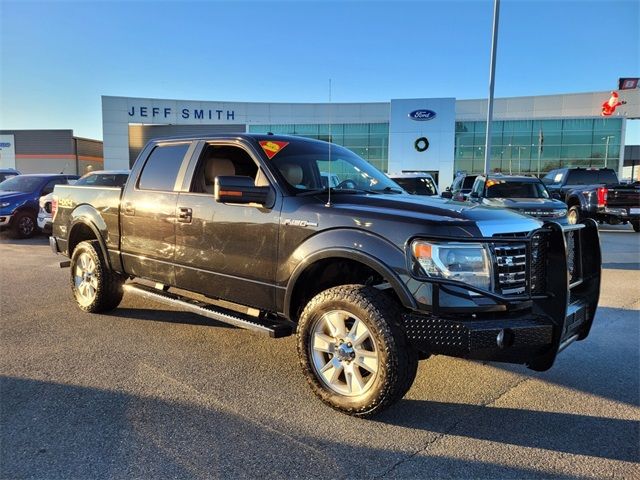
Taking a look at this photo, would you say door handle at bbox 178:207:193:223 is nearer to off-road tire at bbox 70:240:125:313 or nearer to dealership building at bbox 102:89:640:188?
off-road tire at bbox 70:240:125:313

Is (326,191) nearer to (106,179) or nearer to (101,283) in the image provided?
(101,283)

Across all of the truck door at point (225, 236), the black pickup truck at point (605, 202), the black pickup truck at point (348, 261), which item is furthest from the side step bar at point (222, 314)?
the black pickup truck at point (605, 202)

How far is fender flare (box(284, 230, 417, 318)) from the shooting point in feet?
10.6

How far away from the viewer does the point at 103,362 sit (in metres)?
4.38

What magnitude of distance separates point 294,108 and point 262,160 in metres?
54.0

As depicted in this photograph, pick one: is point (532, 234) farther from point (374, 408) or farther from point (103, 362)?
point (103, 362)

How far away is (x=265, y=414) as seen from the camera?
346 centimetres

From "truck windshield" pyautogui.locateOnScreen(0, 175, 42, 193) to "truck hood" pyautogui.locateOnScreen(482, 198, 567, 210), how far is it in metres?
12.0

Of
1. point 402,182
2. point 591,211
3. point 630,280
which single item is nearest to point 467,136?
point 591,211

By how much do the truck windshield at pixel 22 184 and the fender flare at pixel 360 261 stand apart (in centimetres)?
1278

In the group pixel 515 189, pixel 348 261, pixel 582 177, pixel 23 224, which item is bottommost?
pixel 23 224

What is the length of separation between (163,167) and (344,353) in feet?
9.33

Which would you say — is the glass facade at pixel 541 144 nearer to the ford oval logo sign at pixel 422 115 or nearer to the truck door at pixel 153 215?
the ford oval logo sign at pixel 422 115

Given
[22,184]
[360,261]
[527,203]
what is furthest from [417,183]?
[22,184]
